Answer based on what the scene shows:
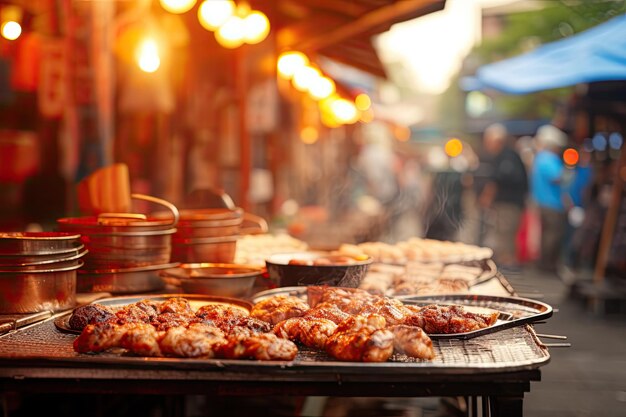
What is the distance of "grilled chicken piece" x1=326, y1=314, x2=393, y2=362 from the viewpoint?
8.07 ft

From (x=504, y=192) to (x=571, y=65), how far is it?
5.09 metres

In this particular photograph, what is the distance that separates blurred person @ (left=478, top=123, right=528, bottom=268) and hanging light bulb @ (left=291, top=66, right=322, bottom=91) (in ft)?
15.2

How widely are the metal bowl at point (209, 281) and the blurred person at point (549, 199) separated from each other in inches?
459

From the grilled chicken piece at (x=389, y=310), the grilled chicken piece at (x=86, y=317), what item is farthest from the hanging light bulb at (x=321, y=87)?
the grilled chicken piece at (x=86, y=317)

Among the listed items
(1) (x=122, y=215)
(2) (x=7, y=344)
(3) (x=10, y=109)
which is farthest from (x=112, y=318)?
(3) (x=10, y=109)

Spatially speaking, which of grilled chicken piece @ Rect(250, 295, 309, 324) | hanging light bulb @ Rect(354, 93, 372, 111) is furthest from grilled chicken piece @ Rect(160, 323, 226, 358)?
hanging light bulb @ Rect(354, 93, 372, 111)

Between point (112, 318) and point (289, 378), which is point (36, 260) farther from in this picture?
point (289, 378)

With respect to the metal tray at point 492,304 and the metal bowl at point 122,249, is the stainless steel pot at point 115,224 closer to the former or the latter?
the metal bowl at point 122,249

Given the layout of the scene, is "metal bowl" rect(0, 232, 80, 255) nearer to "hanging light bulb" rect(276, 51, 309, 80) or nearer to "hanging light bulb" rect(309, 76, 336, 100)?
"hanging light bulb" rect(276, 51, 309, 80)

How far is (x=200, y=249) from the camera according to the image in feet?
14.9

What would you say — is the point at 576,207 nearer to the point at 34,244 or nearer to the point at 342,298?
the point at 342,298

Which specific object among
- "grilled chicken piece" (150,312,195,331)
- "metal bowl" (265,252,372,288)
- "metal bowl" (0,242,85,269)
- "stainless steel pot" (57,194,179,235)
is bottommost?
"grilled chicken piece" (150,312,195,331)

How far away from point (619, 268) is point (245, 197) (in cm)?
631

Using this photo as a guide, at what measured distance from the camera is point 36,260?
3223 millimetres
